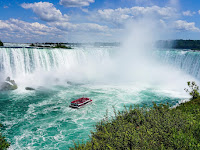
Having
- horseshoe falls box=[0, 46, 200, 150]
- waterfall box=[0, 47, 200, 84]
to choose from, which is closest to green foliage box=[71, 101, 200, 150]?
horseshoe falls box=[0, 46, 200, 150]

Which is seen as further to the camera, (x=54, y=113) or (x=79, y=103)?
(x=79, y=103)

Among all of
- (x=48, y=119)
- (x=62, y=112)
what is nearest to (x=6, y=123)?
(x=48, y=119)

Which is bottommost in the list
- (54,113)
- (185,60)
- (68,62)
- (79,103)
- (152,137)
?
(54,113)

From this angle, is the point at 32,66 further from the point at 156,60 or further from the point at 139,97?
the point at 156,60

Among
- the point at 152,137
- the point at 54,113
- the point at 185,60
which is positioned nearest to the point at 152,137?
the point at 152,137

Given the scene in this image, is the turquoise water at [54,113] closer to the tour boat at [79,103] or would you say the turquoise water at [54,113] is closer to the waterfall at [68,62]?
the tour boat at [79,103]

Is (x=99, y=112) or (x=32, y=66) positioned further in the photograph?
(x=32, y=66)

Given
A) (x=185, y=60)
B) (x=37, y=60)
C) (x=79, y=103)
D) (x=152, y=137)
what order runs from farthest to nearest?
(x=185, y=60)
(x=37, y=60)
(x=79, y=103)
(x=152, y=137)

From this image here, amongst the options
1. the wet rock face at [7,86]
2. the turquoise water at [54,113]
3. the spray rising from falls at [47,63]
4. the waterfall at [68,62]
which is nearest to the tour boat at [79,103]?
the turquoise water at [54,113]

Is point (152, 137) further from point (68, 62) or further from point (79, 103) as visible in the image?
point (68, 62)
